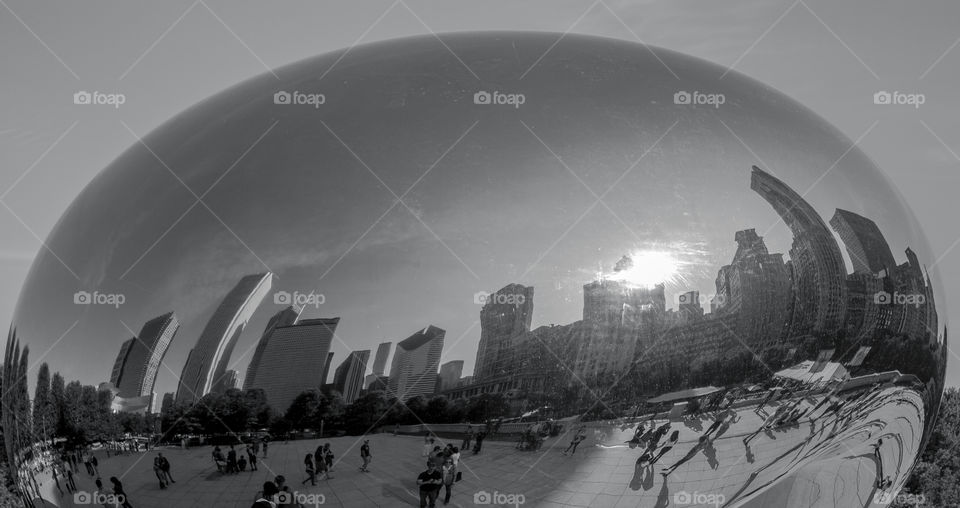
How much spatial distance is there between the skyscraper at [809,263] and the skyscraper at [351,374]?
2.72 m

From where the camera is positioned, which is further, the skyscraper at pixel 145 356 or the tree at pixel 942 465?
the tree at pixel 942 465

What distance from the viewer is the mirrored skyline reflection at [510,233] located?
12.9 ft

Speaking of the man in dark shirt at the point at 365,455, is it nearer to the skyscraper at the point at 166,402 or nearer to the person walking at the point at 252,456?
the person walking at the point at 252,456

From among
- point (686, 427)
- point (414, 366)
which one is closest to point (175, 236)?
point (414, 366)

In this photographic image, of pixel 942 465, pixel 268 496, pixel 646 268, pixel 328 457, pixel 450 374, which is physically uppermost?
pixel 646 268

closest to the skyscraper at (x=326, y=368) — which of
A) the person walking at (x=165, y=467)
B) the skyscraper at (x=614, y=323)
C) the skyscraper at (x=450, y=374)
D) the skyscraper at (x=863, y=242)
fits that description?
the skyscraper at (x=450, y=374)

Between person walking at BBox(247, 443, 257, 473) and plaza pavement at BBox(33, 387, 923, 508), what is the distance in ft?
0.12

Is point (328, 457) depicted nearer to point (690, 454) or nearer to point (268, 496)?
point (268, 496)

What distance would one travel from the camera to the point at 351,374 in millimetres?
3850

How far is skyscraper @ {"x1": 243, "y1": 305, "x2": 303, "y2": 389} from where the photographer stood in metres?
3.86

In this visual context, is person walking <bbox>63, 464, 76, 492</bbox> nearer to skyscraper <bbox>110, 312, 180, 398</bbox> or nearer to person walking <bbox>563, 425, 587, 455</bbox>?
skyscraper <bbox>110, 312, 180, 398</bbox>

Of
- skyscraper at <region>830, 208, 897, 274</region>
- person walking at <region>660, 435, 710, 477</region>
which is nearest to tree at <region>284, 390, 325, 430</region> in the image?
person walking at <region>660, 435, 710, 477</region>

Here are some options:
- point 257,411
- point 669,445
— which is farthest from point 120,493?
point 669,445

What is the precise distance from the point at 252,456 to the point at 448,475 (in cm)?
110
